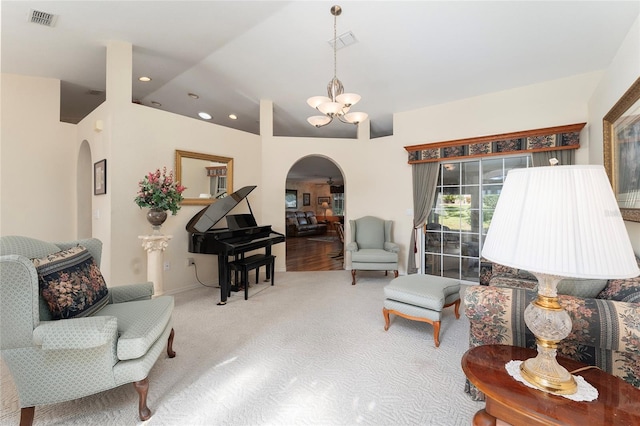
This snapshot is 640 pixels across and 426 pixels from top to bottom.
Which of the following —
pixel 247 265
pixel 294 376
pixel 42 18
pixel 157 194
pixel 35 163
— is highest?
pixel 42 18

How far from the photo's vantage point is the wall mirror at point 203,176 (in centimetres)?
400

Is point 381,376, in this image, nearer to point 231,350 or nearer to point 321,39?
point 231,350

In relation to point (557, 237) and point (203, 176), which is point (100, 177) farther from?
point (557, 237)

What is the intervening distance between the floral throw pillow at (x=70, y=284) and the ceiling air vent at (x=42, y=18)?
273cm

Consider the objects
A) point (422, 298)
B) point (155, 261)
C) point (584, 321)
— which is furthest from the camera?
point (155, 261)

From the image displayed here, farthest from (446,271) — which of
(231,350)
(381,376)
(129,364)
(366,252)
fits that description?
(129,364)

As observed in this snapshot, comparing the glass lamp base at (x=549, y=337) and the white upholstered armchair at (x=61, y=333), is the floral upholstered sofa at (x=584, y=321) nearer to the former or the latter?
the glass lamp base at (x=549, y=337)

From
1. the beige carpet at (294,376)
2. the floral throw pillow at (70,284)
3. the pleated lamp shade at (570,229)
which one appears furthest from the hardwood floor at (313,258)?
the pleated lamp shade at (570,229)

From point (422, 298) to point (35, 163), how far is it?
5.69 m

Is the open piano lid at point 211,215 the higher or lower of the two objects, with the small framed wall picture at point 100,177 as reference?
lower

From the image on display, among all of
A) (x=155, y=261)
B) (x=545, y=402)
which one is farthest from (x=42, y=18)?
(x=545, y=402)

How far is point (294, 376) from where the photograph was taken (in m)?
1.98

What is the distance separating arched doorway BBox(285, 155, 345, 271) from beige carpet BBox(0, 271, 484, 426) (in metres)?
2.64

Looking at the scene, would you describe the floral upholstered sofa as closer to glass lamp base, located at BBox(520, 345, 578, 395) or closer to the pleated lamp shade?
glass lamp base, located at BBox(520, 345, 578, 395)
